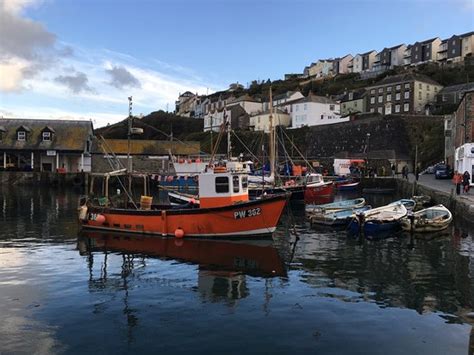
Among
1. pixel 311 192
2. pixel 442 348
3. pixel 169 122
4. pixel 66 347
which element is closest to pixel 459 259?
pixel 442 348

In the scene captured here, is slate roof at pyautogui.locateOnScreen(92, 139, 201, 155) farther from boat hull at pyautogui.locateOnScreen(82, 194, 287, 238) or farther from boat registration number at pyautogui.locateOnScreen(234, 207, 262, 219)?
boat registration number at pyautogui.locateOnScreen(234, 207, 262, 219)

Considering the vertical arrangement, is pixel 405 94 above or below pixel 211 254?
above

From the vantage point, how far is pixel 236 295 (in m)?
12.4

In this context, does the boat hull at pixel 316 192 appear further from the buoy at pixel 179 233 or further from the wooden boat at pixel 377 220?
the buoy at pixel 179 233

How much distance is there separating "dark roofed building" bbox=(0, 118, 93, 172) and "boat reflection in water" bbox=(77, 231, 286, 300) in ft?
136

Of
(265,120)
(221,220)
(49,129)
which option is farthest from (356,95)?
(221,220)

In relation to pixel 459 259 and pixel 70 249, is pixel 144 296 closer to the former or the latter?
pixel 70 249

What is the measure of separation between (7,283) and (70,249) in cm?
550

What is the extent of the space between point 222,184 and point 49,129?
154 ft

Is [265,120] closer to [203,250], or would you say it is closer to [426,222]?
[426,222]

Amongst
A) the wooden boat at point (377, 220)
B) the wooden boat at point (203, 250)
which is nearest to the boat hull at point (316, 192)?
the wooden boat at point (377, 220)

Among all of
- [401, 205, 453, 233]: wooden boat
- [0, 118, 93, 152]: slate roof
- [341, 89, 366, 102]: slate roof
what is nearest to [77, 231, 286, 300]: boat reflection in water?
[401, 205, 453, 233]: wooden boat

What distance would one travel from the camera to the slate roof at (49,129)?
59.9 meters

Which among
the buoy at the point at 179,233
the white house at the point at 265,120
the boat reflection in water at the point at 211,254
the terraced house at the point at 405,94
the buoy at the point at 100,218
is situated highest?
the terraced house at the point at 405,94
